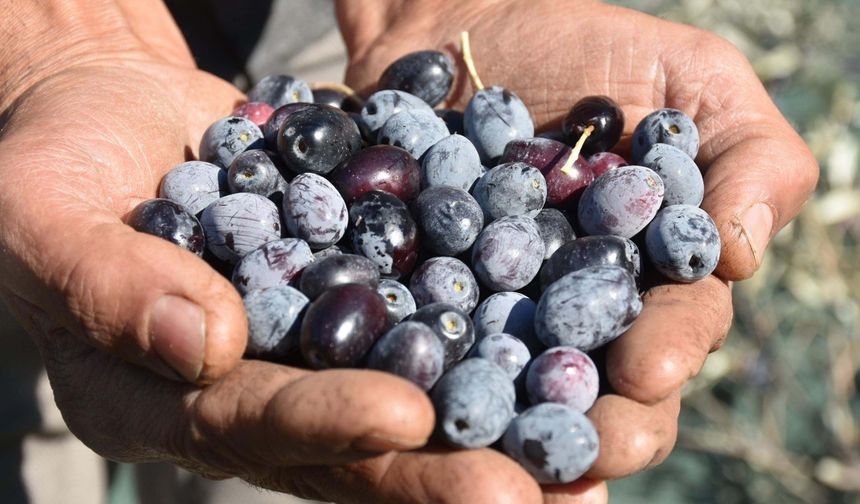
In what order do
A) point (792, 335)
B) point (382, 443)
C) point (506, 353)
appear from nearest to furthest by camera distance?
point (382, 443) → point (506, 353) → point (792, 335)

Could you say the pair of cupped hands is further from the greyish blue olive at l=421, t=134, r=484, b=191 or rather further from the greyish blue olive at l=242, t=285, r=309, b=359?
the greyish blue olive at l=421, t=134, r=484, b=191

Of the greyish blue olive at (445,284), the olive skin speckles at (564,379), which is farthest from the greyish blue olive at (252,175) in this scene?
the olive skin speckles at (564,379)

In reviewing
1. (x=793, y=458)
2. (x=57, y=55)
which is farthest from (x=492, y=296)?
(x=793, y=458)

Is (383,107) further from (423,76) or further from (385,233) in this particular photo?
(385,233)

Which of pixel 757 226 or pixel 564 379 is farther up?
pixel 564 379

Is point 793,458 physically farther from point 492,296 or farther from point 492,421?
point 492,421

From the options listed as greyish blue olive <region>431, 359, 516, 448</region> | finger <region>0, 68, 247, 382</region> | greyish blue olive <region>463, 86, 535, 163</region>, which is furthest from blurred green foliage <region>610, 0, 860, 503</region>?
finger <region>0, 68, 247, 382</region>

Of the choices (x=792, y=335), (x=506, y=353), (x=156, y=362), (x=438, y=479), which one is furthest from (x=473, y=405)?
(x=792, y=335)
